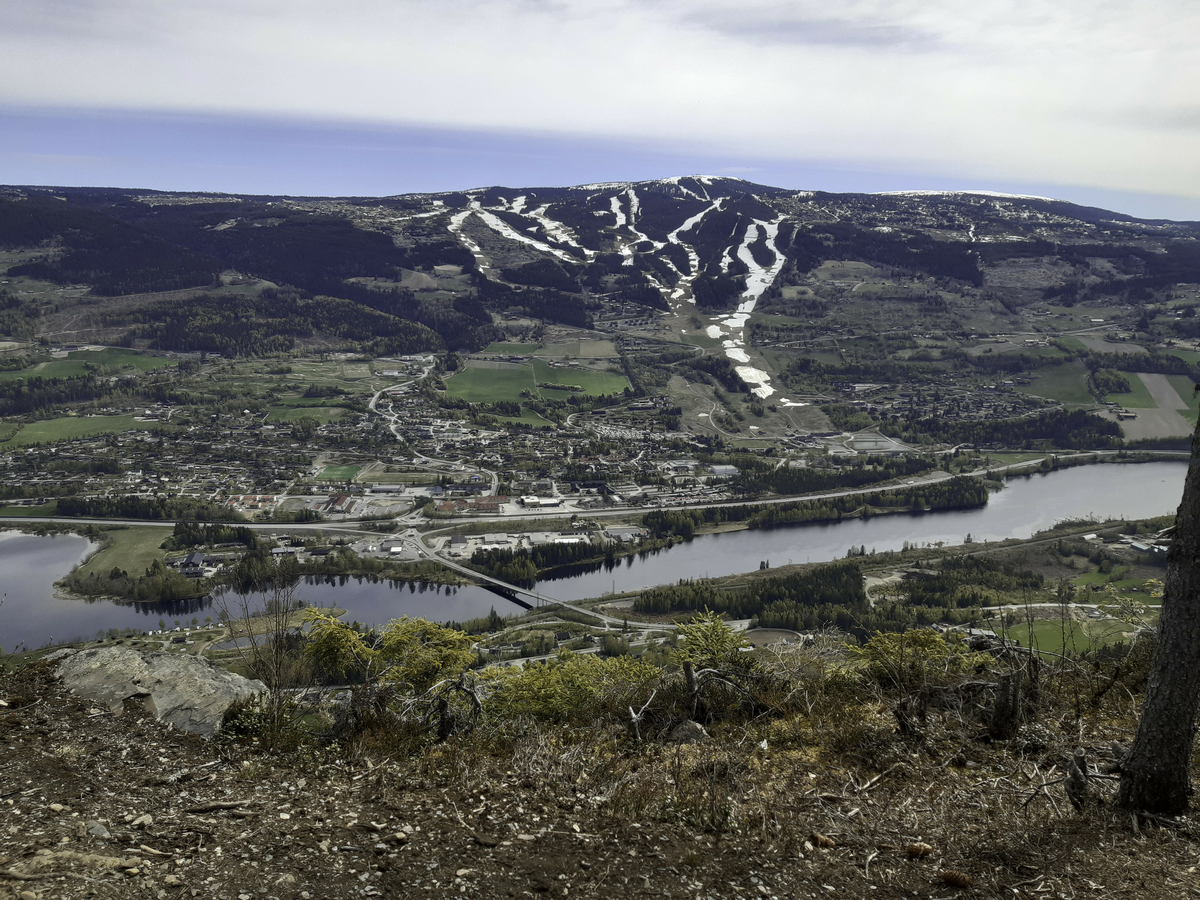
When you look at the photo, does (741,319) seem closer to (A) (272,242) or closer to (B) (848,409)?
(B) (848,409)

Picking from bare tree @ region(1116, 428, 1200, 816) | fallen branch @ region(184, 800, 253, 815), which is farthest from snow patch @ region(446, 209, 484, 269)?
bare tree @ region(1116, 428, 1200, 816)

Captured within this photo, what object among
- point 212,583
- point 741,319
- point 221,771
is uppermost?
point 741,319

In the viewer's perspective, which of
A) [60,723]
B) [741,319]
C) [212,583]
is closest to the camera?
[60,723]

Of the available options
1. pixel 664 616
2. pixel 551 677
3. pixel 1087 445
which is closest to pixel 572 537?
pixel 664 616

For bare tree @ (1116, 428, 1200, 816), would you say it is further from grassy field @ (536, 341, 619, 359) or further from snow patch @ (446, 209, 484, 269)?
snow patch @ (446, 209, 484, 269)

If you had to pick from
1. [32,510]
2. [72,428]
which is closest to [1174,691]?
[32,510]

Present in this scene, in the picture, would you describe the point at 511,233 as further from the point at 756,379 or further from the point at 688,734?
the point at 688,734
